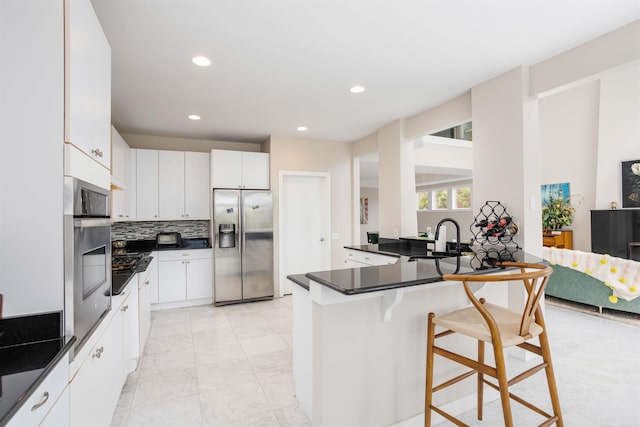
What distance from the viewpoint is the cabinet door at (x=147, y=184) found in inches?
179

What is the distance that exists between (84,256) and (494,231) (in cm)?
291

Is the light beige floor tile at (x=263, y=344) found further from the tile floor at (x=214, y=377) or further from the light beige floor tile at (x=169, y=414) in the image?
the light beige floor tile at (x=169, y=414)

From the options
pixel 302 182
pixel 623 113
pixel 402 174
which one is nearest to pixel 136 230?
pixel 302 182

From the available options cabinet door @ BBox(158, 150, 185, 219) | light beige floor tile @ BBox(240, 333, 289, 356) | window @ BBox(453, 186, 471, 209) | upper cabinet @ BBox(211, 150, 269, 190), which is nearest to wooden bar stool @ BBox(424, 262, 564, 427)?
light beige floor tile @ BBox(240, 333, 289, 356)

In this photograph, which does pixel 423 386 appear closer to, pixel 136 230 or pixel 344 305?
pixel 344 305

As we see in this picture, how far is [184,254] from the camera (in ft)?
15.0

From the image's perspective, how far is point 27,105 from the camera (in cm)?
114

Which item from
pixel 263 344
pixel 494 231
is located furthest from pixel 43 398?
pixel 494 231

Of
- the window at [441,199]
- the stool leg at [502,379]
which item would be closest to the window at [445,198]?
the window at [441,199]

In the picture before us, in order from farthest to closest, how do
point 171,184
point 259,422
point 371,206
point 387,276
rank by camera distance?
point 371,206
point 171,184
point 259,422
point 387,276

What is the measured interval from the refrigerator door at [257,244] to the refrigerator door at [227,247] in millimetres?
88

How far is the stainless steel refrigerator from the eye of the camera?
458 cm

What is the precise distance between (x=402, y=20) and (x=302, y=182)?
3486 mm

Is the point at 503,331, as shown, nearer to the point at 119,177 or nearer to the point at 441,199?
the point at 119,177
